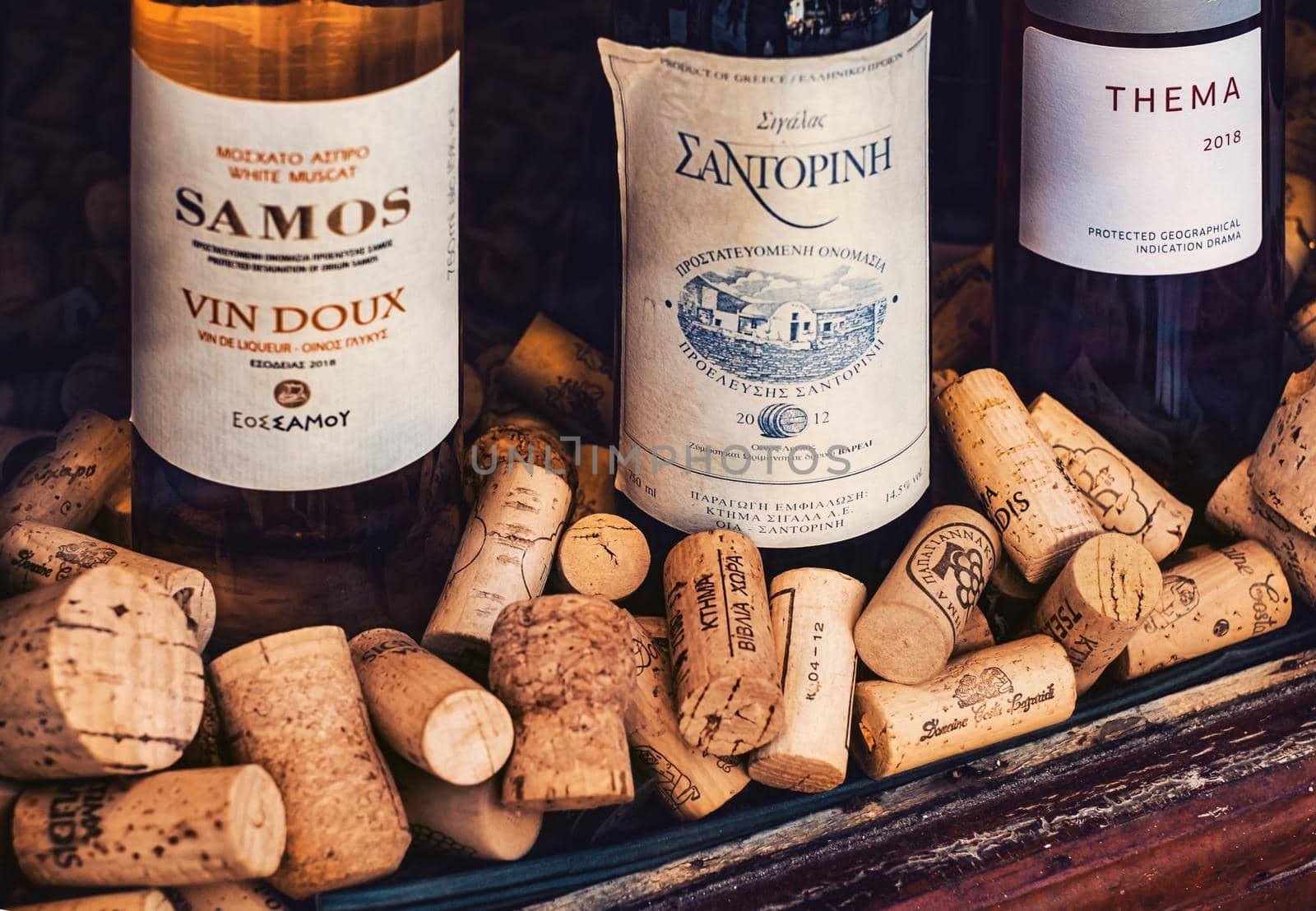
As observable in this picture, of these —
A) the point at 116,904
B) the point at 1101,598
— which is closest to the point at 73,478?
the point at 116,904

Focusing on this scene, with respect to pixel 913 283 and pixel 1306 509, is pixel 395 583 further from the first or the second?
pixel 1306 509

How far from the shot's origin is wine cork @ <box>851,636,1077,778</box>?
2.59 ft

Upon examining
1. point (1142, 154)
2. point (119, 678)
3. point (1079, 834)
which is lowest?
point (1079, 834)

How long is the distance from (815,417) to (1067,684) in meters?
0.16

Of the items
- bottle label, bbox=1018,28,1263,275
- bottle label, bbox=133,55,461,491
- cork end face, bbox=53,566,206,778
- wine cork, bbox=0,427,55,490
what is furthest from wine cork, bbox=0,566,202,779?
bottle label, bbox=1018,28,1263,275

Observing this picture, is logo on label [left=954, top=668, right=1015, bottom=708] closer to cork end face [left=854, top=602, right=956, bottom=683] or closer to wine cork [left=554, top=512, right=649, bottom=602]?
cork end face [left=854, top=602, right=956, bottom=683]

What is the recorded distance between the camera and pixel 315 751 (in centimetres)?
70

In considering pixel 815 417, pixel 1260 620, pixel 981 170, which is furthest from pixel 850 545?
pixel 981 170

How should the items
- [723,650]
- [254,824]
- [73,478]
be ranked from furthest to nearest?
1. [73,478]
2. [723,650]
3. [254,824]

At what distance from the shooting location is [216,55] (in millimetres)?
732

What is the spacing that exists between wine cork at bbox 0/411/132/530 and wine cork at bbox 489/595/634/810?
237mm

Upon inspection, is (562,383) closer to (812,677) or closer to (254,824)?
(812,677)

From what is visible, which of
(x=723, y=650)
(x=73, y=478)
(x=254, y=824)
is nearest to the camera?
(x=254, y=824)

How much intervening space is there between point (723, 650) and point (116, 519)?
32cm
